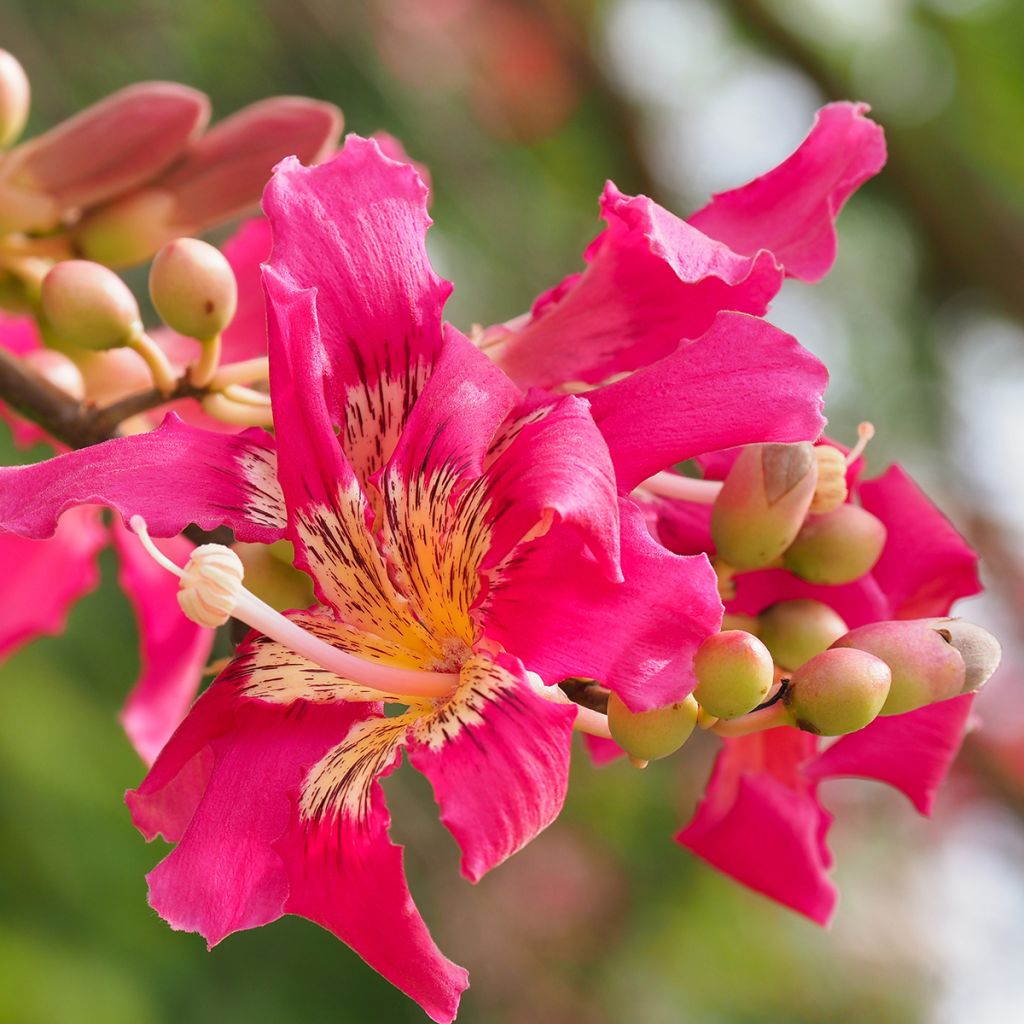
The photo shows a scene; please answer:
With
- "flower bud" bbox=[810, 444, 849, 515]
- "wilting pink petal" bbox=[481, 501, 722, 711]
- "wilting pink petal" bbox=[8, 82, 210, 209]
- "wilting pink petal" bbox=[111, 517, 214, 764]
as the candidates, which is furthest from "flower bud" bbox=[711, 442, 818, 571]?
"wilting pink petal" bbox=[8, 82, 210, 209]

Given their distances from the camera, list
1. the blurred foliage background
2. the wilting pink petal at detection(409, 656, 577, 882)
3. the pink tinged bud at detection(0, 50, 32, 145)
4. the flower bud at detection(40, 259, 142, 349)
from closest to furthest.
→ the wilting pink petal at detection(409, 656, 577, 882)
the flower bud at detection(40, 259, 142, 349)
the pink tinged bud at detection(0, 50, 32, 145)
the blurred foliage background

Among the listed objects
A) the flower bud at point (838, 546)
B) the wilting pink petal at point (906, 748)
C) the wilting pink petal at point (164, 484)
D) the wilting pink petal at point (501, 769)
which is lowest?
the wilting pink petal at point (906, 748)

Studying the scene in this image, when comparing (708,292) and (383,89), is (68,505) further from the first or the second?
(383,89)

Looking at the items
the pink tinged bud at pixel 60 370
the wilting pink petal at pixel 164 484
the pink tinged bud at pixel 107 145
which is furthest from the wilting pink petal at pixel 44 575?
the wilting pink petal at pixel 164 484

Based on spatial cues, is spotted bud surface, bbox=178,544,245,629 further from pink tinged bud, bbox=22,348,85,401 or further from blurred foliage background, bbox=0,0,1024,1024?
blurred foliage background, bbox=0,0,1024,1024

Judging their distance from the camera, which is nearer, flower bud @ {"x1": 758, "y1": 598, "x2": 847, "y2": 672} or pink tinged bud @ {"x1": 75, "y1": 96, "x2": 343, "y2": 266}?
flower bud @ {"x1": 758, "y1": 598, "x2": 847, "y2": 672}

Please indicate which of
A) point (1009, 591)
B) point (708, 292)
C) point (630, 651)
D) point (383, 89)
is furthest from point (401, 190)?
point (1009, 591)

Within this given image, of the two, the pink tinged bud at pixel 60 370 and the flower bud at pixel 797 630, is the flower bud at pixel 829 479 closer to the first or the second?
the flower bud at pixel 797 630
